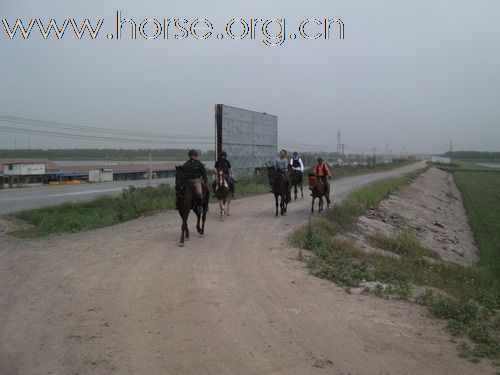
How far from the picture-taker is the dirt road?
521cm

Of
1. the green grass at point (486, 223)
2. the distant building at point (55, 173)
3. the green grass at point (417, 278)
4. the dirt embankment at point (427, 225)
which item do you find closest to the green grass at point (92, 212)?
the green grass at point (417, 278)

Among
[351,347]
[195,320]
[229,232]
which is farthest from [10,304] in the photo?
[229,232]

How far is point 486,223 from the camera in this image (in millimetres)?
27797

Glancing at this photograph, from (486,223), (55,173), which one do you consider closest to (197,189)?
(486,223)

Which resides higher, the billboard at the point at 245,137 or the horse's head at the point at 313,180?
the billboard at the point at 245,137

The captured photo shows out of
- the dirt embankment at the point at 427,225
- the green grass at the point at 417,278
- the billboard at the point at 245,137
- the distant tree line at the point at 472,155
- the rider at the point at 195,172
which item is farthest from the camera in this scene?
the distant tree line at the point at 472,155

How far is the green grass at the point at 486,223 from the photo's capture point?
45.7 feet

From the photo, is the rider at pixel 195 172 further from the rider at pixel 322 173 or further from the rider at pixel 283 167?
the rider at pixel 322 173

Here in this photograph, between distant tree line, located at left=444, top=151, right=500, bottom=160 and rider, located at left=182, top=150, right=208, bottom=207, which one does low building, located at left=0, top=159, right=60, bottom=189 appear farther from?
distant tree line, located at left=444, top=151, right=500, bottom=160

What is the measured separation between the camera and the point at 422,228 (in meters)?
23.9

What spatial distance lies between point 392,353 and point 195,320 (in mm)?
2327

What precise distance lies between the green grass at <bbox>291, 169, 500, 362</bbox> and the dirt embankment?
5.30 ft

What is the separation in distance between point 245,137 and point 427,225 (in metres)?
10.7

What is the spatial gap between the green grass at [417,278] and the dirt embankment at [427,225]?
5.30 feet
